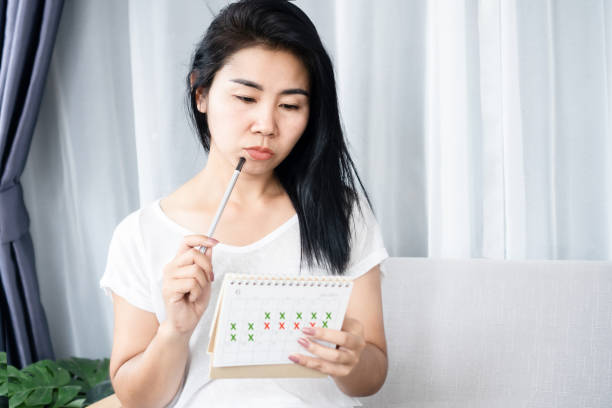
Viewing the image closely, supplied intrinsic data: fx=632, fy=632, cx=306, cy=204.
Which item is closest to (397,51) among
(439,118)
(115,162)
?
(439,118)

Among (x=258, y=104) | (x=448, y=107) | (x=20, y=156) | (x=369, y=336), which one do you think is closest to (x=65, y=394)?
(x=20, y=156)

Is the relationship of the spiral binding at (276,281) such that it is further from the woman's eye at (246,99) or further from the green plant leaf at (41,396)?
the green plant leaf at (41,396)

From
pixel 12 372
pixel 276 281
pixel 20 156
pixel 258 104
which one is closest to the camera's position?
pixel 276 281

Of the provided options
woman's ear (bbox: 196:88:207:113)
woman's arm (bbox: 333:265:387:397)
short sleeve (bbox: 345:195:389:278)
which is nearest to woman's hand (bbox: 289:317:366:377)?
woman's arm (bbox: 333:265:387:397)

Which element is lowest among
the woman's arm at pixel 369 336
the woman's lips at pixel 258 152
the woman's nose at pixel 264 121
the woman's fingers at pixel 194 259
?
the woman's arm at pixel 369 336

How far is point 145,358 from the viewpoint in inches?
38.9

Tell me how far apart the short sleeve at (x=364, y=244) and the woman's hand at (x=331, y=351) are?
23 centimetres

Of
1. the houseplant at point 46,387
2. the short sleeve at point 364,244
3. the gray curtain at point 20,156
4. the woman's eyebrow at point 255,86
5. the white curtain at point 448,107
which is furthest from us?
the gray curtain at point 20,156

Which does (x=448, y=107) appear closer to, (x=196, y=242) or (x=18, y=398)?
(x=196, y=242)

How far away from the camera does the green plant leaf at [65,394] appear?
1.61m

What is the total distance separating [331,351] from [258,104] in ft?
1.36

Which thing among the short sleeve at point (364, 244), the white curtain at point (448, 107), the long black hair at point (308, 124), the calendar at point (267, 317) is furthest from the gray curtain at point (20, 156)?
the calendar at point (267, 317)

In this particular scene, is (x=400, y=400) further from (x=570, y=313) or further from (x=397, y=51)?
(x=397, y=51)

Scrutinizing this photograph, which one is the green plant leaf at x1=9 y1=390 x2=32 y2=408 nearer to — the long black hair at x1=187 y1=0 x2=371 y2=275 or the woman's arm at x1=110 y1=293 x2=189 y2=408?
the woman's arm at x1=110 y1=293 x2=189 y2=408
